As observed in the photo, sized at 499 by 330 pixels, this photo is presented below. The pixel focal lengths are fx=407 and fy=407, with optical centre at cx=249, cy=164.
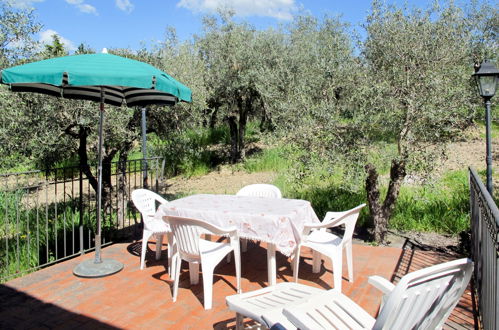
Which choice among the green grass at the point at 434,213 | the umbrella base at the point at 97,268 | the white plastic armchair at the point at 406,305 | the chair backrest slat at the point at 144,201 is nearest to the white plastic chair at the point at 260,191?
the chair backrest slat at the point at 144,201

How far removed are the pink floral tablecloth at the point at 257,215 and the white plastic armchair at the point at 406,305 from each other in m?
1.20

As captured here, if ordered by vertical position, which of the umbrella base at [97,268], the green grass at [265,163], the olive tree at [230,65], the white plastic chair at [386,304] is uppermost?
the olive tree at [230,65]

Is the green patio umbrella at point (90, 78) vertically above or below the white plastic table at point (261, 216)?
above

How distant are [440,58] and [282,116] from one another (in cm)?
219

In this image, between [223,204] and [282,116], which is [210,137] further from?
[223,204]

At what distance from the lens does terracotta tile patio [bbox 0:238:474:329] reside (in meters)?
3.52

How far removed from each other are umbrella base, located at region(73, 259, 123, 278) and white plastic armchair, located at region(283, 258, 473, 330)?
2.84 meters

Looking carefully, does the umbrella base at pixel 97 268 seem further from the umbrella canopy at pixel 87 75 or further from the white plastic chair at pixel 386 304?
the white plastic chair at pixel 386 304

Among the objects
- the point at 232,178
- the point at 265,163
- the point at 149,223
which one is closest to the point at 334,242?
the point at 149,223

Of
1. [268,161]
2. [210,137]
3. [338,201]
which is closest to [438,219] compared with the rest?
[338,201]

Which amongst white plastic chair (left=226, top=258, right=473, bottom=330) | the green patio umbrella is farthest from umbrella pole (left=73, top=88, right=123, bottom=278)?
white plastic chair (left=226, top=258, right=473, bottom=330)

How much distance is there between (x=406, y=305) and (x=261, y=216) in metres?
2.05

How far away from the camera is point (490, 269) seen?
2676mm

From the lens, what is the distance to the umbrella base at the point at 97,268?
4574mm
